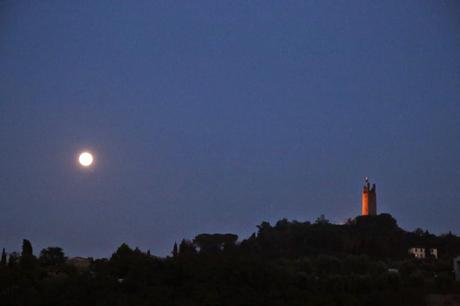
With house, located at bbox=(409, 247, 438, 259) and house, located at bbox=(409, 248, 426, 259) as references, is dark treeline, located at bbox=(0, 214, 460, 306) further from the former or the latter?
house, located at bbox=(409, 248, 426, 259)

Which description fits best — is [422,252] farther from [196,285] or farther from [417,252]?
[196,285]

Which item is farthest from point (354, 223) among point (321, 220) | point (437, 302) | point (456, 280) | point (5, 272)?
point (5, 272)

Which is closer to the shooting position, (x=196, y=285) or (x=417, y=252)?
(x=196, y=285)

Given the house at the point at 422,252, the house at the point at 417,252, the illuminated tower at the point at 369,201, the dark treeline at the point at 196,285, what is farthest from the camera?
the illuminated tower at the point at 369,201

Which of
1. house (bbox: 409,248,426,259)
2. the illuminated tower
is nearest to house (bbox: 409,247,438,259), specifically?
house (bbox: 409,248,426,259)

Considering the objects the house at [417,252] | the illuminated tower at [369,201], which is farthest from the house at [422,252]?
the illuminated tower at [369,201]

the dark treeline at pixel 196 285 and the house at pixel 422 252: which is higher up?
the house at pixel 422 252

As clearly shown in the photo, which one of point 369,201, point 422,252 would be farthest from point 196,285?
point 369,201

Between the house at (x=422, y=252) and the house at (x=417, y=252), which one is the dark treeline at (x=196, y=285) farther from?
the house at (x=417, y=252)

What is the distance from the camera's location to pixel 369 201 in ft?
253

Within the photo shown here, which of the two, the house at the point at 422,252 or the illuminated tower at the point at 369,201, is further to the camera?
the illuminated tower at the point at 369,201

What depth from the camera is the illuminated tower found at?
76688 millimetres

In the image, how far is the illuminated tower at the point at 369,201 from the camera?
7669cm

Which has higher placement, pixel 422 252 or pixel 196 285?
pixel 422 252
